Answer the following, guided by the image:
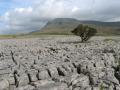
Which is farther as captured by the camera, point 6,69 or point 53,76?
point 6,69

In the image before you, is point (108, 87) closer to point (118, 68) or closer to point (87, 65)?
point (87, 65)

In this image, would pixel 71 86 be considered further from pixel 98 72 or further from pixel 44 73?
pixel 98 72

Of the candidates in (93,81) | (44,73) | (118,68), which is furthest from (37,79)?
(118,68)

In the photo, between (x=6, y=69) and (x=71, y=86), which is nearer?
(x=71, y=86)

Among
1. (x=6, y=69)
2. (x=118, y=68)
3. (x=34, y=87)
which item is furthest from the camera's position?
(x=118, y=68)

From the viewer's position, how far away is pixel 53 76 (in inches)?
616

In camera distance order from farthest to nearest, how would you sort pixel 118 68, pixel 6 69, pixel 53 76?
pixel 118 68 < pixel 6 69 < pixel 53 76

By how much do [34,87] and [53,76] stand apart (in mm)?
2421

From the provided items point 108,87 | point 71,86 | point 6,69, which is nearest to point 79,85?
point 71,86

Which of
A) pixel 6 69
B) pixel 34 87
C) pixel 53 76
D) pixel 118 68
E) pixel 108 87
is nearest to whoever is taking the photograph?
pixel 34 87

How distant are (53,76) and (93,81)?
2623mm

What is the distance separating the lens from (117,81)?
50.5 feet

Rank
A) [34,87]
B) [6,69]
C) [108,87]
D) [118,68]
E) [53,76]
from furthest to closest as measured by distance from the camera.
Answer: [118,68]
[6,69]
[53,76]
[108,87]
[34,87]

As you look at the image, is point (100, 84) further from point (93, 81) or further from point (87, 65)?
point (87, 65)
